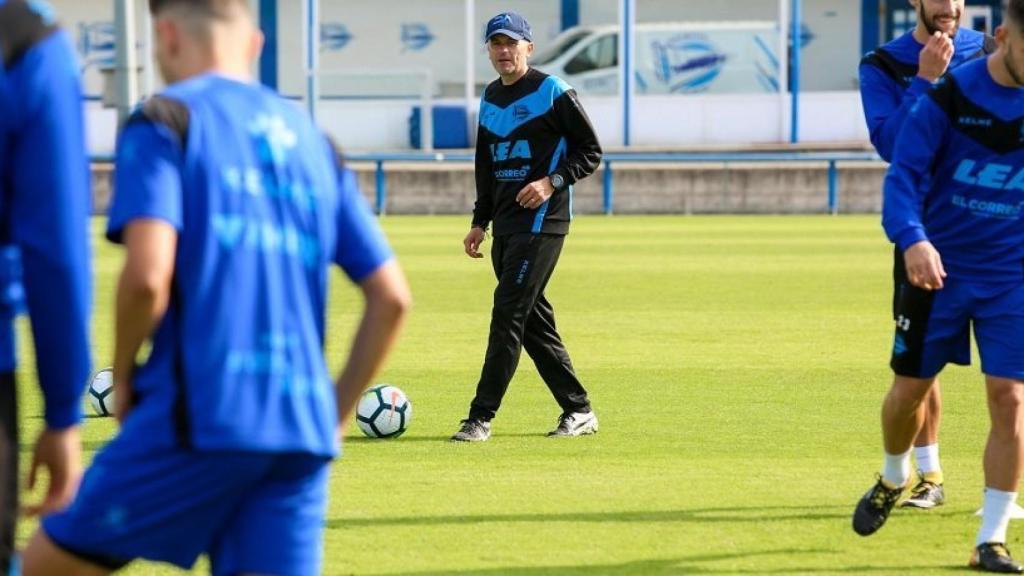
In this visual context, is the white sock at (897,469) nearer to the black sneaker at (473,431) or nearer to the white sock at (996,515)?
the white sock at (996,515)

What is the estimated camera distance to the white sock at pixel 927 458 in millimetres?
7656

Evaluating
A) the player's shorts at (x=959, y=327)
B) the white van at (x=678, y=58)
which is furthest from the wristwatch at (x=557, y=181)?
the white van at (x=678, y=58)

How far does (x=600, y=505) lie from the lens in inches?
301

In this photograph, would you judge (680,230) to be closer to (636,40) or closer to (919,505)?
(636,40)

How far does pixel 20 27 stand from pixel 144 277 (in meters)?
0.51

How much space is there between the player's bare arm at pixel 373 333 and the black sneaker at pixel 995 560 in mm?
3245

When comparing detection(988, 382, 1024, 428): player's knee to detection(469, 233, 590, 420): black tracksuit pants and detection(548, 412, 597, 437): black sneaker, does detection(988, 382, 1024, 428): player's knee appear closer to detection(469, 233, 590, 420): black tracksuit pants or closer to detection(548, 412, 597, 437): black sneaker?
detection(469, 233, 590, 420): black tracksuit pants

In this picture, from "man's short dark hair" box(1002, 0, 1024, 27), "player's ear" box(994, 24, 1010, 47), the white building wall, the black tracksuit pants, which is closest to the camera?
"man's short dark hair" box(1002, 0, 1024, 27)

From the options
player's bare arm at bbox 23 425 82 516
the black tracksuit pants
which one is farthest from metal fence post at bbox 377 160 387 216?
player's bare arm at bbox 23 425 82 516

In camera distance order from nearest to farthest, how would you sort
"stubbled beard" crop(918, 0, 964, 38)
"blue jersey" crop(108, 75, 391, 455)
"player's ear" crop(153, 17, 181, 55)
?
1. "blue jersey" crop(108, 75, 391, 455)
2. "player's ear" crop(153, 17, 181, 55)
3. "stubbled beard" crop(918, 0, 964, 38)

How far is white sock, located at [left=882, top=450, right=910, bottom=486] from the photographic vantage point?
6.80m

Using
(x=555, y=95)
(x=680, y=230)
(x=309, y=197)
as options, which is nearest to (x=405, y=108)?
(x=680, y=230)

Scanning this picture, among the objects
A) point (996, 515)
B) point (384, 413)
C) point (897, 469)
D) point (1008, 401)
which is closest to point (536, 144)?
point (384, 413)

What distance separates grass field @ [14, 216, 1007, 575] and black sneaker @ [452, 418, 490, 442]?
0.34 ft
